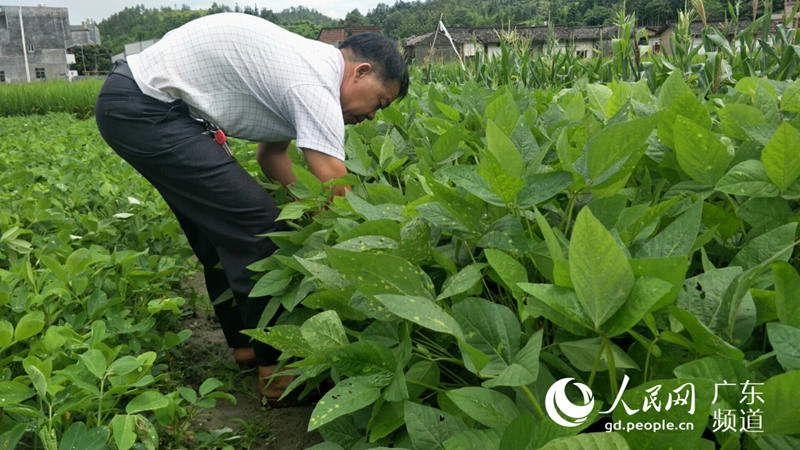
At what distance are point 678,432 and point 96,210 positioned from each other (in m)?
3.32

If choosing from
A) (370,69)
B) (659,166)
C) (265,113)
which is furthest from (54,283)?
(659,166)

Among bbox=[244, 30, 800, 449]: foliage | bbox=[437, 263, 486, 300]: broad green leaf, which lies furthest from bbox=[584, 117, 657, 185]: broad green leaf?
bbox=[437, 263, 486, 300]: broad green leaf

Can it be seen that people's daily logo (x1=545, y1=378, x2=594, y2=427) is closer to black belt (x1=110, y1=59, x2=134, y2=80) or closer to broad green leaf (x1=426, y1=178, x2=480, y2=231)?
broad green leaf (x1=426, y1=178, x2=480, y2=231)

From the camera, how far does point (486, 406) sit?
0.74 m

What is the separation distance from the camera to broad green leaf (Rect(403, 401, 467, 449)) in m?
0.80

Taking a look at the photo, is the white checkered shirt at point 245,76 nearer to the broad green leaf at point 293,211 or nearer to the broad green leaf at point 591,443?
the broad green leaf at point 293,211

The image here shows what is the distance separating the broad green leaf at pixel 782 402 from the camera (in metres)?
0.55

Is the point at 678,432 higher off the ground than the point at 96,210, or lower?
higher

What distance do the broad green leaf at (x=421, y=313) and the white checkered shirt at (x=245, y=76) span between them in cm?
159

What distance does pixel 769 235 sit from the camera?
815 millimetres

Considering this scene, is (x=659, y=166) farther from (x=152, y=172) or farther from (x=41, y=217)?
(x=41, y=217)

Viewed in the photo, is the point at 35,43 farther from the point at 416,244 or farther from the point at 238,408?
the point at 416,244

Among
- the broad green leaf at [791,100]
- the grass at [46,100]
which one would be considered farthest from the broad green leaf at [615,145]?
the grass at [46,100]

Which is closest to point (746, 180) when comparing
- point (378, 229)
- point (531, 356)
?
point (531, 356)
